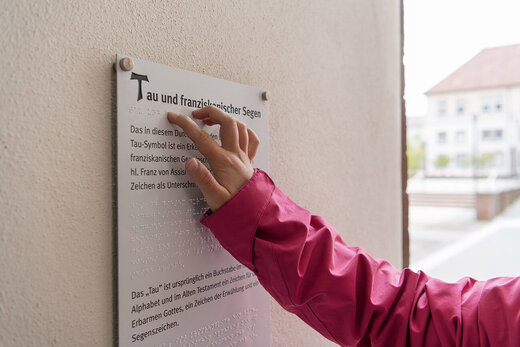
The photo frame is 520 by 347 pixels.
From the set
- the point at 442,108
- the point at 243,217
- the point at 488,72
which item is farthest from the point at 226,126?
the point at 442,108

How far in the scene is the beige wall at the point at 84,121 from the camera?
0.36 metres

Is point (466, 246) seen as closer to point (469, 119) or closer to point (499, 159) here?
point (499, 159)

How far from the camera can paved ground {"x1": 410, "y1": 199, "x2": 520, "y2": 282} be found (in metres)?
2.94

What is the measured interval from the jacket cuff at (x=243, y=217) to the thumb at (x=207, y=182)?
0.01 m

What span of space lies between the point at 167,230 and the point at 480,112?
4182 mm

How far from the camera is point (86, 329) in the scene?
0.41 meters

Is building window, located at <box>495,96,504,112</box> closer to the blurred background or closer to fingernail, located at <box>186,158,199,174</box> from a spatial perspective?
the blurred background

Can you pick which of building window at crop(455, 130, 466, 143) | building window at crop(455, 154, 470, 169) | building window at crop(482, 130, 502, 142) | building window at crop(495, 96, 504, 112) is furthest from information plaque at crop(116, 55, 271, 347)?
building window at crop(455, 154, 470, 169)

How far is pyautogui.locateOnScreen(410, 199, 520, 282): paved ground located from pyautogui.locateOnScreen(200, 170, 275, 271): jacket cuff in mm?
1927

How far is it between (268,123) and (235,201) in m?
0.25

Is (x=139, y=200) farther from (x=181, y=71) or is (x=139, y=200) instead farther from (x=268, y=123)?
(x=268, y=123)

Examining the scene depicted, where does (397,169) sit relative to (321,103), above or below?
below

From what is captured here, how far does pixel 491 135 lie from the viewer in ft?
13.6

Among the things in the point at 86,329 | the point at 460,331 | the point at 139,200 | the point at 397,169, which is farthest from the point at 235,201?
the point at 397,169
